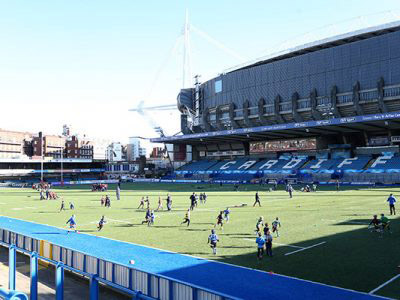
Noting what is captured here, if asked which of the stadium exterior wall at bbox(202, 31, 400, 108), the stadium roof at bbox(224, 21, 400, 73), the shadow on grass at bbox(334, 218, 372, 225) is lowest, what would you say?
the shadow on grass at bbox(334, 218, 372, 225)

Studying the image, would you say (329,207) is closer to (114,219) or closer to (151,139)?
(114,219)

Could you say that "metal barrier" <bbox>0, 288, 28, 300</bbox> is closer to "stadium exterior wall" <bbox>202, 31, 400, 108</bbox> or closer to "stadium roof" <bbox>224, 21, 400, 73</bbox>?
"stadium exterior wall" <bbox>202, 31, 400, 108</bbox>

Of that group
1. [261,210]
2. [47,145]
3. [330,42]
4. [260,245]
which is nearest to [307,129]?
[330,42]

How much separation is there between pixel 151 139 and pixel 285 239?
92.4 meters

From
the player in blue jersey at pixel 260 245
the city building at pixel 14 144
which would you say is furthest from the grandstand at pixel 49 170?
the player in blue jersey at pixel 260 245

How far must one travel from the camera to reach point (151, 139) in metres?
111

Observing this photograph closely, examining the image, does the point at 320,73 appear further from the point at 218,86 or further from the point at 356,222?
the point at 356,222

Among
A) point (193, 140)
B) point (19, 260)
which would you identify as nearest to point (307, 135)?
point (193, 140)

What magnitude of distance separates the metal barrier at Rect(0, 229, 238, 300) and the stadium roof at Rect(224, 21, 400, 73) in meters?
82.4

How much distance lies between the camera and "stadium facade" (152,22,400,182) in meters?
74.0

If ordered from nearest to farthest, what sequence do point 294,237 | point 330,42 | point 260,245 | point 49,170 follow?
point 260,245 < point 294,237 < point 330,42 < point 49,170

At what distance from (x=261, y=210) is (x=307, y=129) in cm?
4872

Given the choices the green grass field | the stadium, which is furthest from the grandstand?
the green grass field

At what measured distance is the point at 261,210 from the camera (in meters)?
34.4
